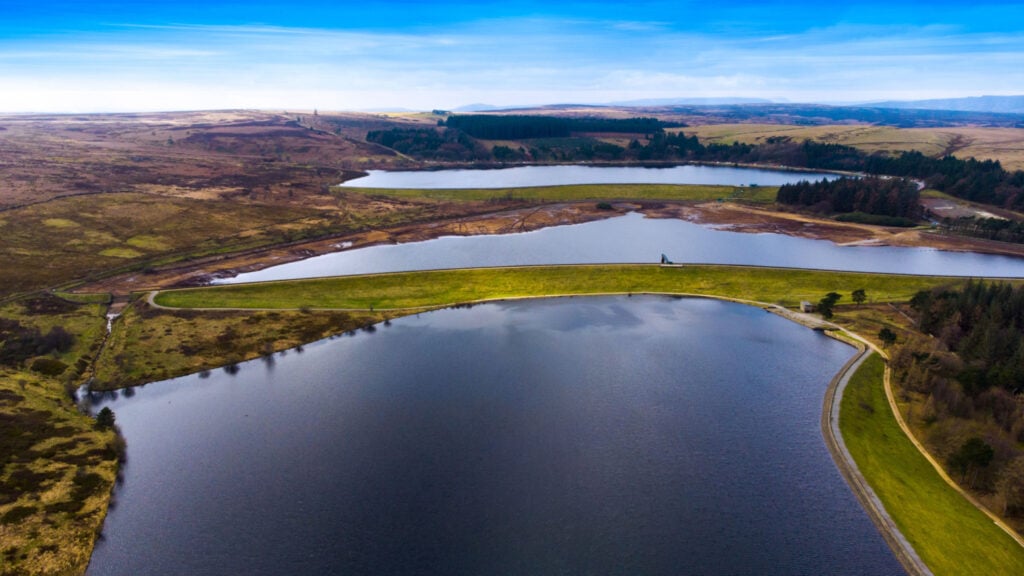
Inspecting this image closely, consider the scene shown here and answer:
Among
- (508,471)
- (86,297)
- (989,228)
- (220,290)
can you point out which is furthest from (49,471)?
(989,228)

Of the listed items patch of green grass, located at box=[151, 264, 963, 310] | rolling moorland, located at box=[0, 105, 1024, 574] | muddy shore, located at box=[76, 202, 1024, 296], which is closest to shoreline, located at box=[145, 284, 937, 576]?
patch of green grass, located at box=[151, 264, 963, 310]

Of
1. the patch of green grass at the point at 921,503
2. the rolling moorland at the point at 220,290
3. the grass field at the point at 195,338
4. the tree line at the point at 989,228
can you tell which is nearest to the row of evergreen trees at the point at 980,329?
the rolling moorland at the point at 220,290

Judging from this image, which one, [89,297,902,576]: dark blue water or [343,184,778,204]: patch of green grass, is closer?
[89,297,902,576]: dark blue water

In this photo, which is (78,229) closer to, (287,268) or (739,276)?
(287,268)

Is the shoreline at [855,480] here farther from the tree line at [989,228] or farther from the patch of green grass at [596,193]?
the patch of green grass at [596,193]

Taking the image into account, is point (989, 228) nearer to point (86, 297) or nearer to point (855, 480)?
point (855, 480)

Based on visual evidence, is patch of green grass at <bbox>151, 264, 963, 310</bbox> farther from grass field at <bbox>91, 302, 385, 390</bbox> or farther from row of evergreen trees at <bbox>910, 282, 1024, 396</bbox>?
row of evergreen trees at <bbox>910, 282, 1024, 396</bbox>
